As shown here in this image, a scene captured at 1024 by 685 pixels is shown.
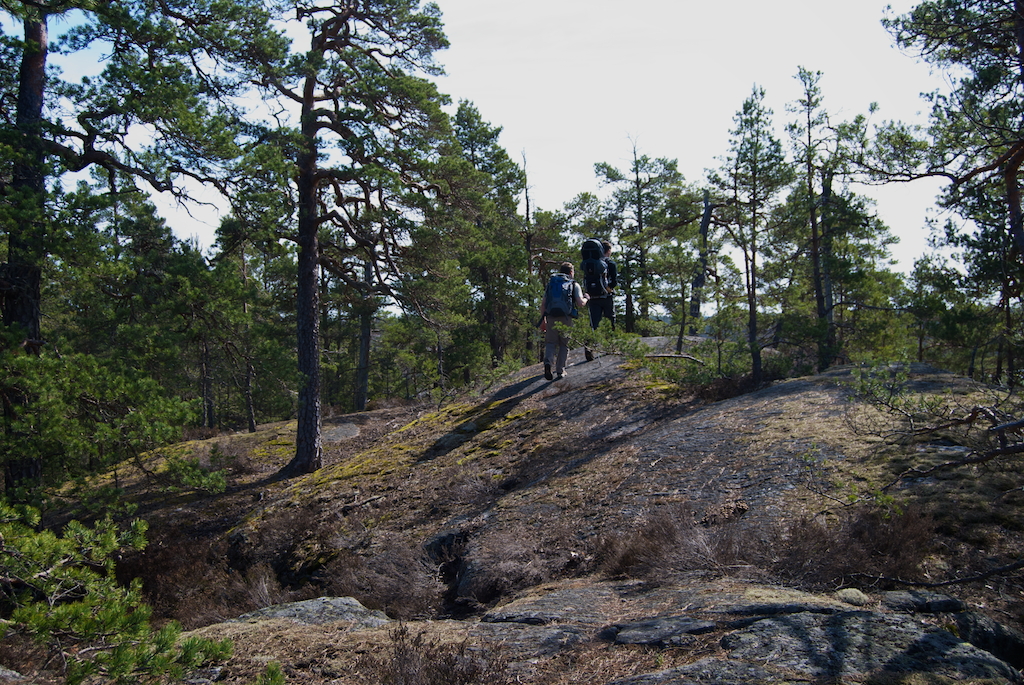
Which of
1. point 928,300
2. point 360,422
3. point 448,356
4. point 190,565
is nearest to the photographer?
point 190,565

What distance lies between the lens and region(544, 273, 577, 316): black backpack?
35.7 feet

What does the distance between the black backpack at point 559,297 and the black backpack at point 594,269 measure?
3.41 ft

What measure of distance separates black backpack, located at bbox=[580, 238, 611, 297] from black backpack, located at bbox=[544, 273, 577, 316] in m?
1.04

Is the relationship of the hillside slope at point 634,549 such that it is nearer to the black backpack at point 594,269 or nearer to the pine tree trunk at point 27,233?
the black backpack at point 594,269

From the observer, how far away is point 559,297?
1088 cm

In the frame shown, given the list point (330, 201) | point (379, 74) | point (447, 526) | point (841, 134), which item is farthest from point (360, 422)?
point (841, 134)

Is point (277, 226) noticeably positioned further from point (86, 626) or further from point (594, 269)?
point (86, 626)

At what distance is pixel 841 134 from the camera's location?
30.5 feet

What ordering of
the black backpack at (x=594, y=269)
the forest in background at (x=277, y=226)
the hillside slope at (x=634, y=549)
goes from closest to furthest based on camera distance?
the hillside slope at (x=634, y=549), the forest in background at (x=277, y=226), the black backpack at (x=594, y=269)

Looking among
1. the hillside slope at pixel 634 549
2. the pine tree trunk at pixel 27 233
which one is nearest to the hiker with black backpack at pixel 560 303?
the hillside slope at pixel 634 549

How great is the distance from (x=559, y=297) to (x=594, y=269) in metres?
1.49

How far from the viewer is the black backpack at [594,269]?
11992 mm

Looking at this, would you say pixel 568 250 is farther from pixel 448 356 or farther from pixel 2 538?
pixel 2 538

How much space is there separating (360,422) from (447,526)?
Result: 35.7ft
